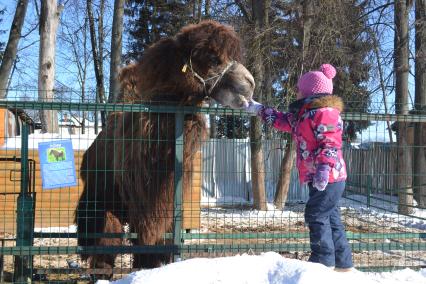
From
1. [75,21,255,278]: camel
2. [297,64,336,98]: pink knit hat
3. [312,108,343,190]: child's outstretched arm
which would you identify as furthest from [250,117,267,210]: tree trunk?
[312,108,343,190]: child's outstretched arm

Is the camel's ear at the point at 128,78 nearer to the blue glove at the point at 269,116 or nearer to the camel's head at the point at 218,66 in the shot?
the camel's head at the point at 218,66

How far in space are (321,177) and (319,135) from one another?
1.26 feet

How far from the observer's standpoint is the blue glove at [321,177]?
3.90 meters

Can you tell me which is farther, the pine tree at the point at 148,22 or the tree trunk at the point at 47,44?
the pine tree at the point at 148,22

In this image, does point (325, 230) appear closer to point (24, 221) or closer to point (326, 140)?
point (326, 140)

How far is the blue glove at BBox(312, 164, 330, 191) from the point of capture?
390 cm

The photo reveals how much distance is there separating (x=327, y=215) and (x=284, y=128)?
94 centimetres

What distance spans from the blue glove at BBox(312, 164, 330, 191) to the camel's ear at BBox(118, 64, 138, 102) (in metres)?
2.63

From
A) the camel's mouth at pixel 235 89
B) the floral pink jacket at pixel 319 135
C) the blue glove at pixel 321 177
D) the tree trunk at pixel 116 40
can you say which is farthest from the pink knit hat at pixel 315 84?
the tree trunk at pixel 116 40

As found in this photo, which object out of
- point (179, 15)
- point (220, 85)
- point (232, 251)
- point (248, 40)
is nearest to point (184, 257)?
point (232, 251)

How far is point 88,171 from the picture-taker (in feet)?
19.1

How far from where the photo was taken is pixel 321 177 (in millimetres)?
3904

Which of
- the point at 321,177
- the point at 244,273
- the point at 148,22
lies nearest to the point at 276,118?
the point at 321,177

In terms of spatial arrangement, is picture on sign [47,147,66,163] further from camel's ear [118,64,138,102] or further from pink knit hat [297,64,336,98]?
pink knit hat [297,64,336,98]
